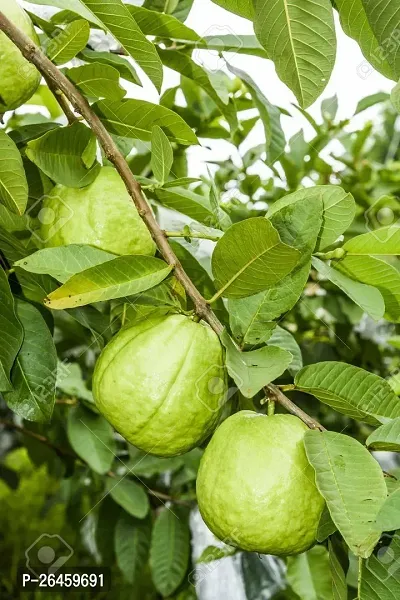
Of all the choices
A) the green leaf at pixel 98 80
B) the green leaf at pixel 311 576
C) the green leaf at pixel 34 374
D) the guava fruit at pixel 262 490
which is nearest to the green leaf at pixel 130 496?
the green leaf at pixel 311 576

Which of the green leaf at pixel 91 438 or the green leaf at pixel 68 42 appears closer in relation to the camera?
the green leaf at pixel 68 42

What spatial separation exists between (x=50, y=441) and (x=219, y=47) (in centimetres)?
107

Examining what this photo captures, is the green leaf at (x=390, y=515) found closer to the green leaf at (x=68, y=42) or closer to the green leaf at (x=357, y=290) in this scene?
the green leaf at (x=357, y=290)

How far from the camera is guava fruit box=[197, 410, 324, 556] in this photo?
74 cm

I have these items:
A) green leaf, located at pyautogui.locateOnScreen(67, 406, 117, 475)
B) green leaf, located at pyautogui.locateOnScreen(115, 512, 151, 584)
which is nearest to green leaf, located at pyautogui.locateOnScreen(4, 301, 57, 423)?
green leaf, located at pyautogui.locateOnScreen(67, 406, 117, 475)

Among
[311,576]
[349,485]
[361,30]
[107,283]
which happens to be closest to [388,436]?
[349,485]

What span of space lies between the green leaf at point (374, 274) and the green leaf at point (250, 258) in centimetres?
18

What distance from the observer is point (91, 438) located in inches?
61.5

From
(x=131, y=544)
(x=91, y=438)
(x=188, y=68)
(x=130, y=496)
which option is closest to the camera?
(x=188, y=68)

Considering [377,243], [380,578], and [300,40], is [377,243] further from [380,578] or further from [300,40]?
[380,578]

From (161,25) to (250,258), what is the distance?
43 centimetres

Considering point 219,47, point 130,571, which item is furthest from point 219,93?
point 130,571

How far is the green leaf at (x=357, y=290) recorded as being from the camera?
85 centimetres

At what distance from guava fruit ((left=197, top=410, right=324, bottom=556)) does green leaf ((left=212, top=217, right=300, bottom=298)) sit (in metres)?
0.15
